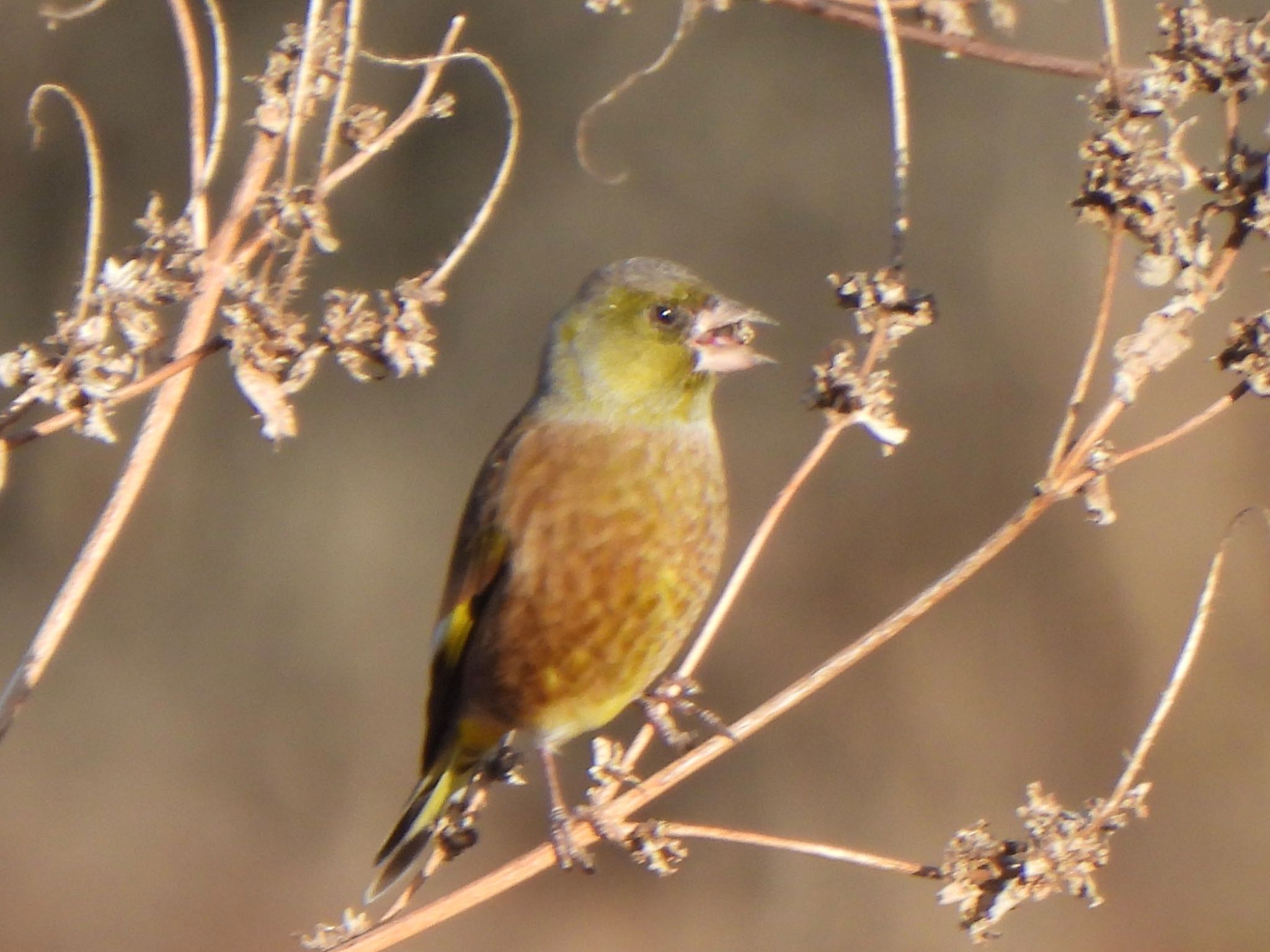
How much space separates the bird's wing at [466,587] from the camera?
11.0ft

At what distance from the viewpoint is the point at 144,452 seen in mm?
2037

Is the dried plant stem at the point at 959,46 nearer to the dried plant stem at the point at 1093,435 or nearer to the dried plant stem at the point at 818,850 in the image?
the dried plant stem at the point at 1093,435

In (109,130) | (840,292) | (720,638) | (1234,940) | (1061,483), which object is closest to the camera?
(1061,483)

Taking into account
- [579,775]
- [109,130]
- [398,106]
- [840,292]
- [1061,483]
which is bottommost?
[1061,483]

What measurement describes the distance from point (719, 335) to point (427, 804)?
119 cm

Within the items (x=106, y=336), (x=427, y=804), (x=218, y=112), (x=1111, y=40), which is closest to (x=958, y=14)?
(x=1111, y=40)

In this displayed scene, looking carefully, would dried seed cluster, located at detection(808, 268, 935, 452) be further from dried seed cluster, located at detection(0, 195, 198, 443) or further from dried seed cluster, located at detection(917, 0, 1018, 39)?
dried seed cluster, located at detection(0, 195, 198, 443)

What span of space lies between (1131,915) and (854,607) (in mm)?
1885

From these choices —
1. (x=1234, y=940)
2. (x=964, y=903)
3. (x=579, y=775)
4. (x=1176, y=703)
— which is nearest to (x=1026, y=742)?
(x=1176, y=703)

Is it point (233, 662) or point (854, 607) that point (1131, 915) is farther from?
point (233, 662)

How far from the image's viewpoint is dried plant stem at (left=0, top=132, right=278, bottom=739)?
6.49ft

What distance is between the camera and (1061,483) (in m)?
2.26

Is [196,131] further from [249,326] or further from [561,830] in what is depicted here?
[561,830]

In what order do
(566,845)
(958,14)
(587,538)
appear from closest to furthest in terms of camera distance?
(958,14) → (566,845) → (587,538)
